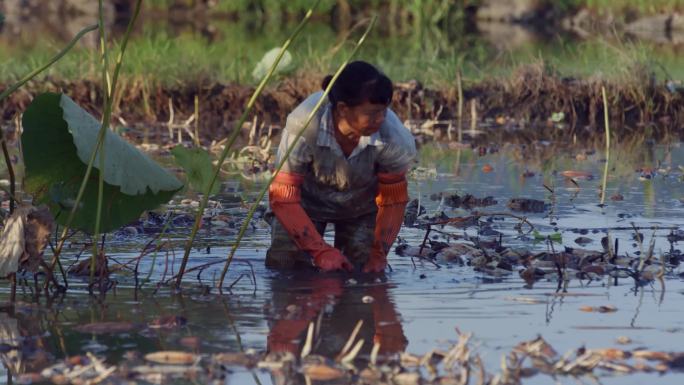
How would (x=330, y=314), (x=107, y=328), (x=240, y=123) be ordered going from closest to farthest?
(x=107, y=328) < (x=240, y=123) < (x=330, y=314)

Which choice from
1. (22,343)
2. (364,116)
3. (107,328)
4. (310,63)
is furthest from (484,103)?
(22,343)

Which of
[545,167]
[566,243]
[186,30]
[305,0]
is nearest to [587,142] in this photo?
[545,167]

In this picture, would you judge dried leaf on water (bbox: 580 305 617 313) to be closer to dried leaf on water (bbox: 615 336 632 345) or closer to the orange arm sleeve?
dried leaf on water (bbox: 615 336 632 345)

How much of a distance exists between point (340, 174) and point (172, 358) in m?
2.07

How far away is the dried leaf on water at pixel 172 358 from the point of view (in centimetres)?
505

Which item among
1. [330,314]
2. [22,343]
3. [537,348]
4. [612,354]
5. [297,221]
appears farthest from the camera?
[297,221]

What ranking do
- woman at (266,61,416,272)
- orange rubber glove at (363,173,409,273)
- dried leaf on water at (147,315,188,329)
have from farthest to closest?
orange rubber glove at (363,173,409,273)
woman at (266,61,416,272)
dried leaf on water at (147,315,188,329)

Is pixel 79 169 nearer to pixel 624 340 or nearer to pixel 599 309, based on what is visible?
pixel 599 309

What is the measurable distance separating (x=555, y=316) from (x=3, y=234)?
2424 millimetres

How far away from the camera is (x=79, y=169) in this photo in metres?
6.51

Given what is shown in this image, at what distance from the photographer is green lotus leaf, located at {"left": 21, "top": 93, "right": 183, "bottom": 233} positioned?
6012 mm

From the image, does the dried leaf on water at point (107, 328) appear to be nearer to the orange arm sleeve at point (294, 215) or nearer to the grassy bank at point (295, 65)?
the orange arm sleeve at point (294, 215)

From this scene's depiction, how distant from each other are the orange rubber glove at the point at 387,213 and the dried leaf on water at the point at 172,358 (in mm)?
2059

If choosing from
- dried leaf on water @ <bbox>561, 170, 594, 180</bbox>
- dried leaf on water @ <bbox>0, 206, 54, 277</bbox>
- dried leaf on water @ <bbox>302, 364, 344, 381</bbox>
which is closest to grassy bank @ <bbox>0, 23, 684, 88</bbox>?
dried leaf on water @ <bbox>561, 170, 594, 180</bbox>
